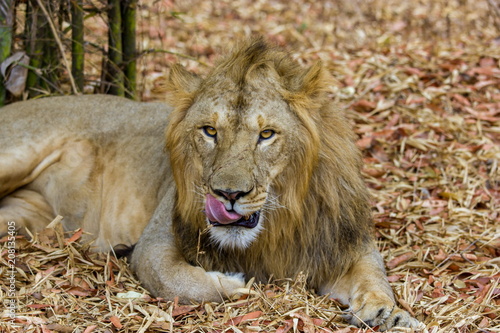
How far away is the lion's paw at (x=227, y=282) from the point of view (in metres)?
3.88

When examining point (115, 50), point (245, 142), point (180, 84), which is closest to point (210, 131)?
point (245, 142)

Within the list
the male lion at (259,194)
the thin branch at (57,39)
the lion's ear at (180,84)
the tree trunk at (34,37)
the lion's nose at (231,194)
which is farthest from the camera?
the tree trunk at (34,37)

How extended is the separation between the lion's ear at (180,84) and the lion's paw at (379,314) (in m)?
1.51

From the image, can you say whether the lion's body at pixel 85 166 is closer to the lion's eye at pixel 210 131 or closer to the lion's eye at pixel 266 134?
the lion's eye at pixel 210 131

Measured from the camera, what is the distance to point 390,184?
5777mm

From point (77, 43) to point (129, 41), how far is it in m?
0.48

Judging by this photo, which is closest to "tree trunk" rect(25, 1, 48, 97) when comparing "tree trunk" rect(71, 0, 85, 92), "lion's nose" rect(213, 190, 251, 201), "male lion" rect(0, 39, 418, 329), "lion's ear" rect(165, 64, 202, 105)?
"tree trunk" rect(71, 0, 85, 92)

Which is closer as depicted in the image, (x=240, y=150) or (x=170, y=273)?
(x=240, y=150)

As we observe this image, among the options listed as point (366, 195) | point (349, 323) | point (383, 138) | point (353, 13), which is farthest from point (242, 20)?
point (349, 323)

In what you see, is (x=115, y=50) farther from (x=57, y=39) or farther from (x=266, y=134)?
(x=266, y=134)

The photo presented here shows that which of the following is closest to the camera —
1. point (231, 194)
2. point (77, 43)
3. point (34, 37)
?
point (231, 194)

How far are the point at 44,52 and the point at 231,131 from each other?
2740mm

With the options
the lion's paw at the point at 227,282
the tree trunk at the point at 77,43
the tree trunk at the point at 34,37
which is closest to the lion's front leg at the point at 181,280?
the lion's paw at the point at 227,282

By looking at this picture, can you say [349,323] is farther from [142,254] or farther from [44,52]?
[44,52]
